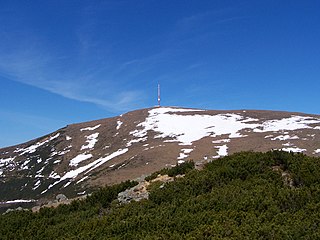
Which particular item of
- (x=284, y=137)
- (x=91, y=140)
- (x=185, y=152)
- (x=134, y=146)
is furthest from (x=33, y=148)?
(x=284, y=137)

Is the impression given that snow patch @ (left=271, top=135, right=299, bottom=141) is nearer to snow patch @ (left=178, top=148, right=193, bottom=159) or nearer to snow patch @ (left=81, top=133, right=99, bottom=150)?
snow patch @ (left=178, top=148, right=193, bottom=159)

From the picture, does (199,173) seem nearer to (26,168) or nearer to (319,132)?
(319,132)

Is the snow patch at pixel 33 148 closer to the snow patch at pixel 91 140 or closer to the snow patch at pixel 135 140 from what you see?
the snow patch at pixel 91 140

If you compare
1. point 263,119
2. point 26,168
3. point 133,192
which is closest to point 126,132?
point 26,168

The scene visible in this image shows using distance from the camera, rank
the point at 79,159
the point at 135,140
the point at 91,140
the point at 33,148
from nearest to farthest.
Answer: the point at 79,159, the point at 135,140, the point at 91,140, the point at 33,148

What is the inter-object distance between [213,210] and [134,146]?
246 ft

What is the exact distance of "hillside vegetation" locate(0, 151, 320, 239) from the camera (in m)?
9.44

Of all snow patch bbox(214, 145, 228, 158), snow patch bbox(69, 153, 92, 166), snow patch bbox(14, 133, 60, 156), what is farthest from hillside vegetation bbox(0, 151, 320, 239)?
snow patch bbox(14, 133, 60, 156)

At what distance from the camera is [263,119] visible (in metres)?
100

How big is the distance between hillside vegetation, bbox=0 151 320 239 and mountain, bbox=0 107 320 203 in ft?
132

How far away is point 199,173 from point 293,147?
50645 mm

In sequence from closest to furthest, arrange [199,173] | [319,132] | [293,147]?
[199,173], [293,147], [319,132]

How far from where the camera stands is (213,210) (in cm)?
1129

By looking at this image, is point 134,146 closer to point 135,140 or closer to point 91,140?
point 135,140
